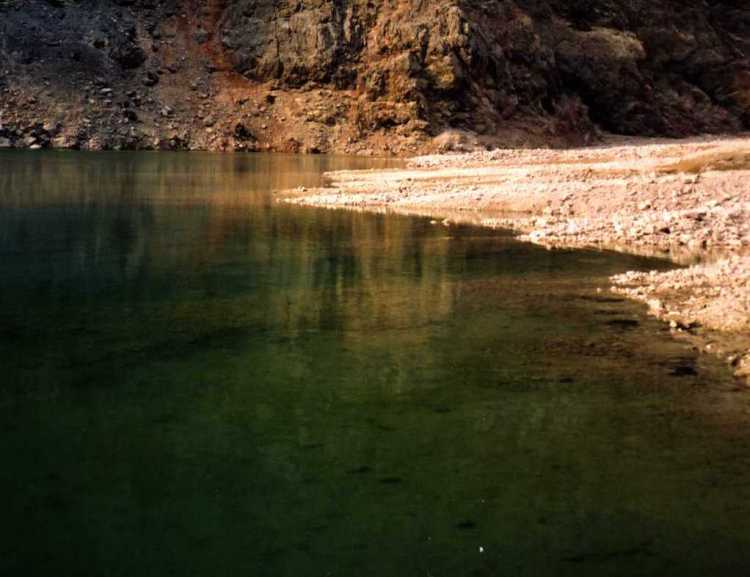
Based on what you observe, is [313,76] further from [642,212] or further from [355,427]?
[355,427]

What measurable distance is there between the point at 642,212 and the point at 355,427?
1339cm

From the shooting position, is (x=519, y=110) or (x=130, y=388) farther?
(x=519, y=110)

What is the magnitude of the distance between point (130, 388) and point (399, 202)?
16.5 metres

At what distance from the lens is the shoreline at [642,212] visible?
33.8 ft

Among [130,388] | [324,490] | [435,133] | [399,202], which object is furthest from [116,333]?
[435,133]

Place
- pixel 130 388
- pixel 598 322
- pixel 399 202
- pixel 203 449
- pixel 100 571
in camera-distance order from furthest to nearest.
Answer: pixel 399 202 < pixel 598 322 < pixel 130 388 < pixel 203 449 < pixel 100 571

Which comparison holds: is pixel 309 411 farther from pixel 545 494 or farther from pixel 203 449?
pixel 545 494

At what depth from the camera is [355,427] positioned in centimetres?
640

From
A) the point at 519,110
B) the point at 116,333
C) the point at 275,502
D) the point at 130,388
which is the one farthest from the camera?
the point at 519,110

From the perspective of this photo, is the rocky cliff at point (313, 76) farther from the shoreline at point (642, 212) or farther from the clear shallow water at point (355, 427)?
the clear shallow water at point (355, 427)

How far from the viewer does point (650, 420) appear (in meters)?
6.76

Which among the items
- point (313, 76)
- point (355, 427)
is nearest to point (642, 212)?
point (355, 427)

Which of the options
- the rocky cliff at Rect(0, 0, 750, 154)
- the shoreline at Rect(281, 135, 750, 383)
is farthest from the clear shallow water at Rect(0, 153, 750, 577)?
the rocky cliff at Rect(0, 0, 750, 154)

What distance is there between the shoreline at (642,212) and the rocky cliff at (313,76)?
23.5 meters
